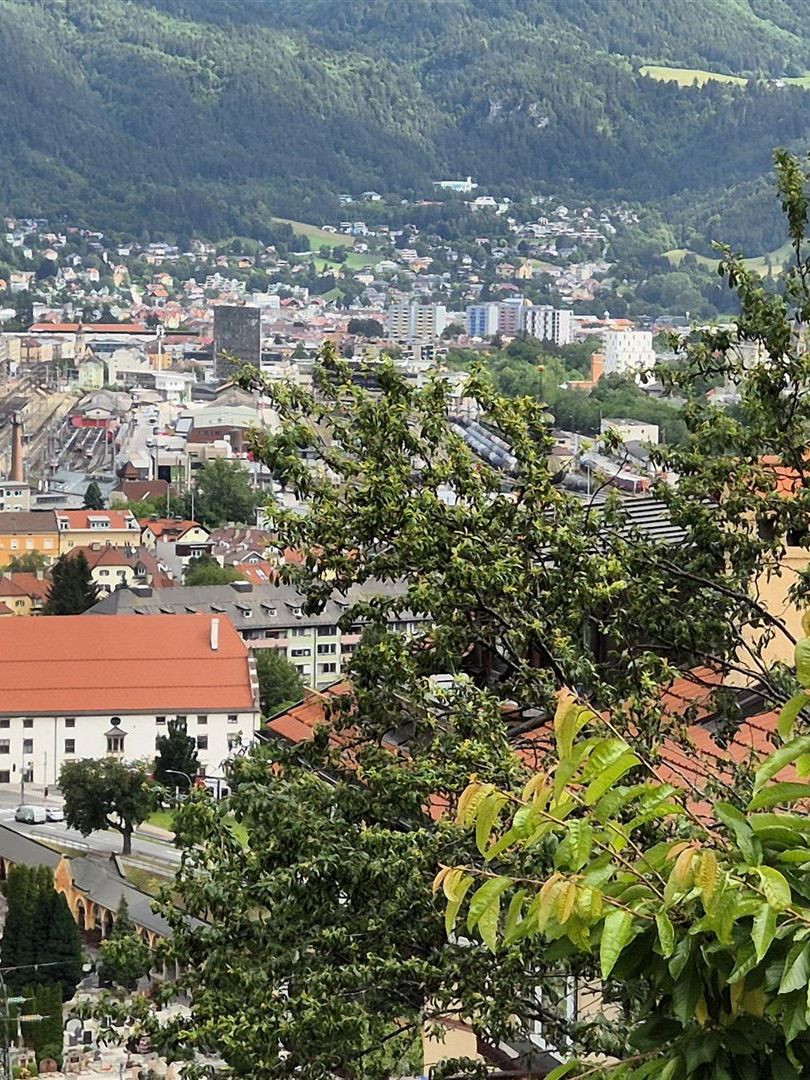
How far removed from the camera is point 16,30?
517 feet

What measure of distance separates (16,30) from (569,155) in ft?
136

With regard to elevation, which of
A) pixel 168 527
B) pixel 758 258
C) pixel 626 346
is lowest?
pixel 626 346

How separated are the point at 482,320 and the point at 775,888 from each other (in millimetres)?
120710

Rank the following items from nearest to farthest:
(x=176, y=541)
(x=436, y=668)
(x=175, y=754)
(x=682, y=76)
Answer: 1. (x=436, y=668)
2. (x=175, y=754)
3. (x=176, y=541)
4. (x=682, y=76)

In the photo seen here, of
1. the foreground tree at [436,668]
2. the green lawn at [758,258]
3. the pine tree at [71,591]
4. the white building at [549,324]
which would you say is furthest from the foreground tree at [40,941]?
the white building at [549,324]

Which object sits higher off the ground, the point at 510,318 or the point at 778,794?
the point at 778,794

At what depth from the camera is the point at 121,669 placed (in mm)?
33469

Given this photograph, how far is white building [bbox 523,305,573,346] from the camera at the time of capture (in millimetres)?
114750

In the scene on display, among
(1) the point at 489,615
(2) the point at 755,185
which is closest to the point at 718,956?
(1) the point at 489,615

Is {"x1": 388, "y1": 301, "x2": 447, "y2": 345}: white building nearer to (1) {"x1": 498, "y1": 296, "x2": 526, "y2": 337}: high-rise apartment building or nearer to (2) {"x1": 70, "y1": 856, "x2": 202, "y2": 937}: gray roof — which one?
(1) {"x1": 498, "y1": 296, "x2": 526, "y2": 337}: high-rise apartment building

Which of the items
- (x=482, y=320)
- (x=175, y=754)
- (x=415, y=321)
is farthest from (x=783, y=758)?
(x=482, y=320)

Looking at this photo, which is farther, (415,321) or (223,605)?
(415,321)

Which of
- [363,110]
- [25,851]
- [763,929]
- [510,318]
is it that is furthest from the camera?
[363,110]

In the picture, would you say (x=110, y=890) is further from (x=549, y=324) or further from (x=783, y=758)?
(x=549, y=324)
